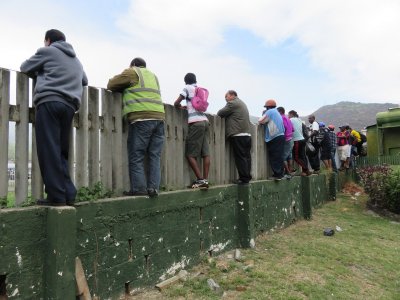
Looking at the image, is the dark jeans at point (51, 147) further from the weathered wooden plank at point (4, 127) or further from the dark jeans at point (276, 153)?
the dark jeans at point (276, 153)

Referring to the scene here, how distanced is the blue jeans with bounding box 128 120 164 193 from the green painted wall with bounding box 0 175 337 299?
0.69ft

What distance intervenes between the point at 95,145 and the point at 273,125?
4.86 m

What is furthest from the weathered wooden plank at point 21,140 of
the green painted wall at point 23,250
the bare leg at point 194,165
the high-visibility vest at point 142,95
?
the bare leg at point 194,165

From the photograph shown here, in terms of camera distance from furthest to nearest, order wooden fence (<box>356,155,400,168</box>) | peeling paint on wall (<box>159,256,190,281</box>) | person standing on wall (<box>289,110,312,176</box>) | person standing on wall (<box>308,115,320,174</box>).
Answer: wooden fence (<box>356,155,400,168</box>) → person standing on wall (<box>308,115,320,174</box>) → person standing on wall (<box>289,110,312,176</box>) → peeling paint on wall (<box>159,256,190,281</box>)

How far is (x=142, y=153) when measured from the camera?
15.5 feet

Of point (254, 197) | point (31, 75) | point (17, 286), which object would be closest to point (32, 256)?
point (17, 286)

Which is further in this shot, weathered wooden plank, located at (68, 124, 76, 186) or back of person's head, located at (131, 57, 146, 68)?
back of person's head, located at (131, 57, 146, 68)

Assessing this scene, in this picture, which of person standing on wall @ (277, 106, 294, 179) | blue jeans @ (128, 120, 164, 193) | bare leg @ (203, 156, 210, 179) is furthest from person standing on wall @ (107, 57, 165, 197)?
person standing on wall @ (277, 106, 294, 179)

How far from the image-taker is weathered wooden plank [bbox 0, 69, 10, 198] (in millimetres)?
3490

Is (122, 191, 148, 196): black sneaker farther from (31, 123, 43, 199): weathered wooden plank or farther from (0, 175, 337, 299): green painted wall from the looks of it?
(31, 123, 43, 199): weathered wooden plank

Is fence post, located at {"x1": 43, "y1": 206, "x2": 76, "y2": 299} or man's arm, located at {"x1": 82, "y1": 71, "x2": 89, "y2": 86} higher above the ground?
man's arm, located at {"x1": 82, "y1": 71, "x2": 89, "y2": 86}

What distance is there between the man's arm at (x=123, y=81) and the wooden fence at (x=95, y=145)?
9 centimetres

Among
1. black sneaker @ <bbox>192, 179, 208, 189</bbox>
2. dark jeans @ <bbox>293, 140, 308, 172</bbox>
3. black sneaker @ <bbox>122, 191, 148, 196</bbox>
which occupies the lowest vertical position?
black sneaker @ <bbox>122, 191, 148, 196</bbox>

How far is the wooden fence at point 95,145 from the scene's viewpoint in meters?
3.61
